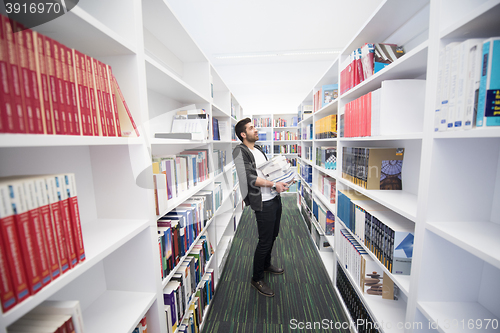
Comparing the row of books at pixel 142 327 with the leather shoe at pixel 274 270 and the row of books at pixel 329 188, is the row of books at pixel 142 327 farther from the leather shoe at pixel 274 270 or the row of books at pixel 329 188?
the row of books at pixel 329 188

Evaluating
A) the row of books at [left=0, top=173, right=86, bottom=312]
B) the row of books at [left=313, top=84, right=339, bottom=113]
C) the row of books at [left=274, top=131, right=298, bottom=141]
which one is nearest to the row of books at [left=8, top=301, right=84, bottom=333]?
the row of books at [left=0, top=173, right=86, bottom=312]

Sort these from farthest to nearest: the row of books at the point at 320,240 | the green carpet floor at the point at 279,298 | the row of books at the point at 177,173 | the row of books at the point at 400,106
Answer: the row of books at the point at 320,240 → the green carpet floor at the point at 279,298 → the row of books at the point at 400,106 → the row of books at the point at 177,173

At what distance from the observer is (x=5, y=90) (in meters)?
0.42

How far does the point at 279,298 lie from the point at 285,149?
425 cm

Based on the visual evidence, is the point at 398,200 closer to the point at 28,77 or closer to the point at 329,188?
the point at 329,188

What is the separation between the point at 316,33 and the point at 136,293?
14.3 ft

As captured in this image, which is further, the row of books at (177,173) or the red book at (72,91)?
the row of books at (177,173)

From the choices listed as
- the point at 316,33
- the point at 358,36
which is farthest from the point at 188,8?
the point at 358,36

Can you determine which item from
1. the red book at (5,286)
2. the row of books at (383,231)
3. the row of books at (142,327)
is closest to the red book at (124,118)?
the red book at (5,286)

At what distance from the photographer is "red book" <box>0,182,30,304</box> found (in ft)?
1.32

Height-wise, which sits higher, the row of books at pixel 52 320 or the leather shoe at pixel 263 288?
the row of books at pixel 52 320

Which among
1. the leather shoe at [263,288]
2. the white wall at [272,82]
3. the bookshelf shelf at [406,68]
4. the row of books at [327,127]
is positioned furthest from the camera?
the white wall at [272,82]

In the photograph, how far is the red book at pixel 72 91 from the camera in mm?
569

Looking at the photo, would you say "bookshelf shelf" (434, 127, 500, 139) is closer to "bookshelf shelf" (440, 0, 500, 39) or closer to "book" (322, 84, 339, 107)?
"bookshelf shelf" (440, 0, 500, 39)
